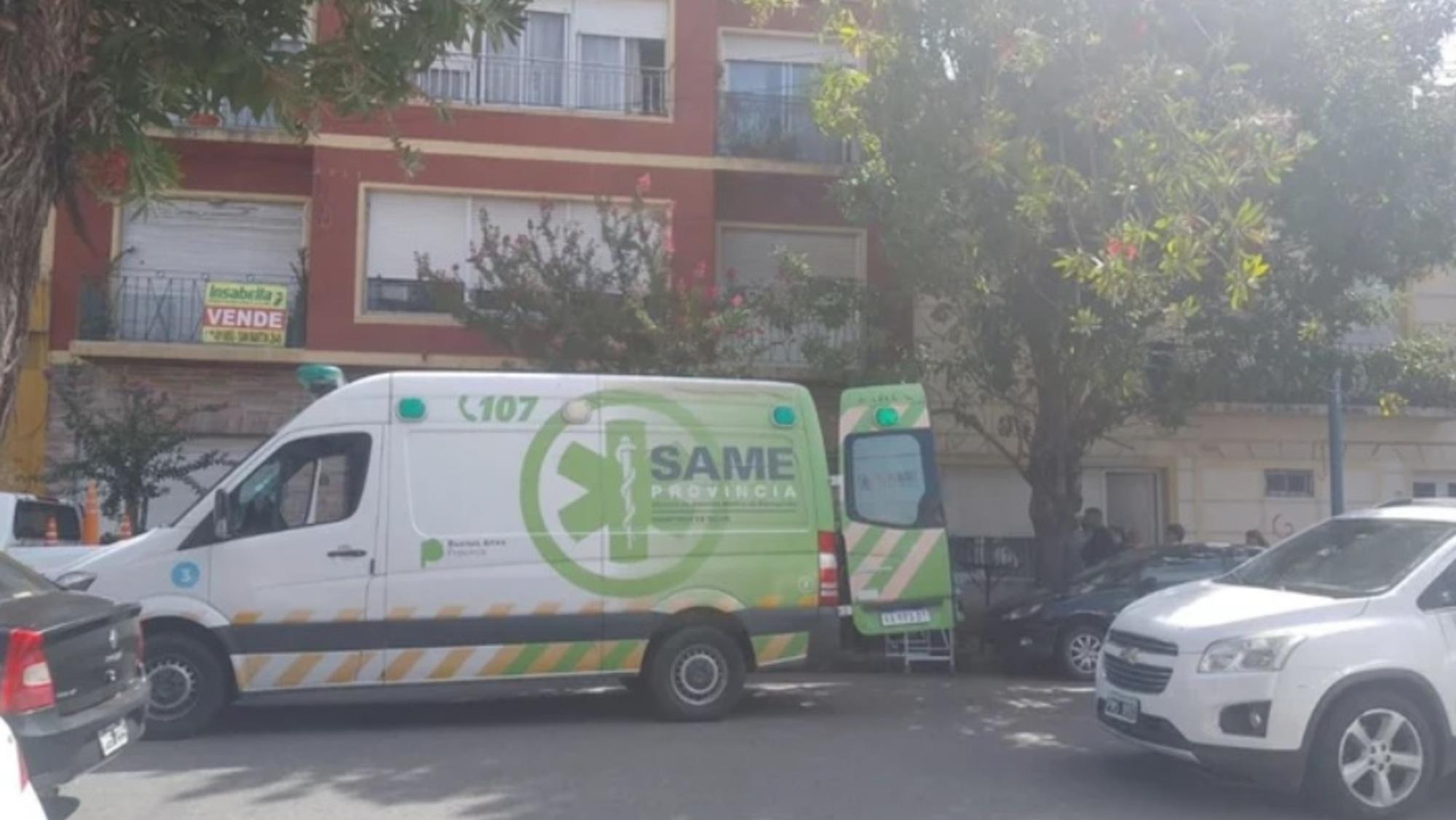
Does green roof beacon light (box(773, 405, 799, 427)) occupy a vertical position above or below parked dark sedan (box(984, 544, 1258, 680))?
above

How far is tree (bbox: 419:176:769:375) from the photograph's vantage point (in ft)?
51.8

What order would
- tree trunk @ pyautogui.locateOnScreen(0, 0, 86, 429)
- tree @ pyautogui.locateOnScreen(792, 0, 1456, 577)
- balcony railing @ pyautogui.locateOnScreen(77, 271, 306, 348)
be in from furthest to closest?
1. balcony railing @ pyautogui.locateOnScreen(77, 271, 306, 348)
2. tree @ pyautogui.locateOnScreen(792, 0, 1456, 577)
3. tree trunk @ pyautogui.locateOnScreen(0, 0, 86, 429)

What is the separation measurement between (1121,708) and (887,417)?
13.9 feet

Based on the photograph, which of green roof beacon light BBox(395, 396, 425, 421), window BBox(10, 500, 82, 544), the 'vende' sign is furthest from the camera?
the 'vende' sign

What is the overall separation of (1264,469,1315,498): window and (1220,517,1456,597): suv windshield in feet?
42.5

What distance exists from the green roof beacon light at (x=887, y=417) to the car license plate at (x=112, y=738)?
6.58m

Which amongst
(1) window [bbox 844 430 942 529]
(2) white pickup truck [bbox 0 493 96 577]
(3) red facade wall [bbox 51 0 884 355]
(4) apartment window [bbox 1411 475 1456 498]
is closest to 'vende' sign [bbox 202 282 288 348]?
(3) red facade wall [bbox 51 0 884 355]

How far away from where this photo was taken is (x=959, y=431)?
20.2 meters

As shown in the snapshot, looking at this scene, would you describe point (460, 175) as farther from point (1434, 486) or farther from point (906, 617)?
point (1434, 486)

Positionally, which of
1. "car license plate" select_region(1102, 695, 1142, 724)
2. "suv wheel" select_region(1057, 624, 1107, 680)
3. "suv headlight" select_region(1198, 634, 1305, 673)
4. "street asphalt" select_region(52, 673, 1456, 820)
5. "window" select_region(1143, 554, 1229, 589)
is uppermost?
"window" select_region(1143, 554, 1229, 589)

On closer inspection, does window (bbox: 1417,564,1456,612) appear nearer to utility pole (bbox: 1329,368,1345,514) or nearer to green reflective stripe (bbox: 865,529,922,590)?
green reflective stripe (bbox: 865,529,922,590)

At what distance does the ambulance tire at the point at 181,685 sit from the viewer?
10.2m

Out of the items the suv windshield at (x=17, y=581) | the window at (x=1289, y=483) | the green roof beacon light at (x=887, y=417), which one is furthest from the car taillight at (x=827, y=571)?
the window at (x=1289, y=483)

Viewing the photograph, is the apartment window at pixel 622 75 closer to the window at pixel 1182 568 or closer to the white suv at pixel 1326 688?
the window at pixel 1182 568
